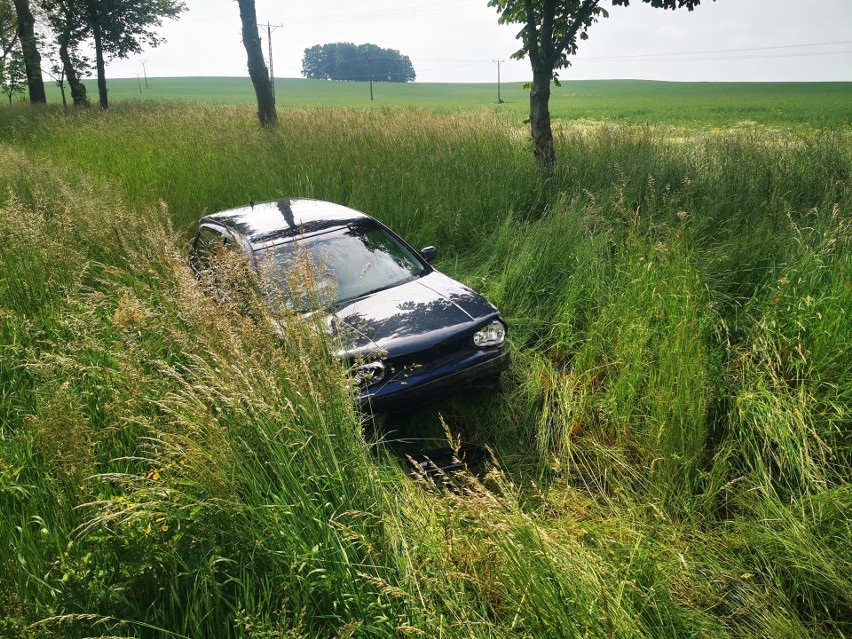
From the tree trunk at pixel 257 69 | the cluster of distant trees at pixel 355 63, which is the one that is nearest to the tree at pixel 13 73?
the tree trunk at pixel 257 69

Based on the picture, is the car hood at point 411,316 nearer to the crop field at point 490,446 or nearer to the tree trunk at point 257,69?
the crop field at point 490,446

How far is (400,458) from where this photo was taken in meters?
4.09

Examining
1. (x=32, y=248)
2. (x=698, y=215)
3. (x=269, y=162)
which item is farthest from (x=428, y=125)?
(x=32, y=248)

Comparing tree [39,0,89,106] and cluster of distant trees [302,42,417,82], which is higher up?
cluster of distant trees [302,42,417,82]

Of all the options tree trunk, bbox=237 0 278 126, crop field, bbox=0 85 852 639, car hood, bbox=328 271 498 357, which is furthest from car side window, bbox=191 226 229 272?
tree trunk, bbox=237 0 278 126

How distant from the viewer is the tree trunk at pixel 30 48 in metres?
27.1

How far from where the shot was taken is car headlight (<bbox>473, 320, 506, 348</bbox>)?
450 cm

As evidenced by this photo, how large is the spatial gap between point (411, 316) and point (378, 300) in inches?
15.0

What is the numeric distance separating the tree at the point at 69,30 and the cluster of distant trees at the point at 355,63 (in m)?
95.3

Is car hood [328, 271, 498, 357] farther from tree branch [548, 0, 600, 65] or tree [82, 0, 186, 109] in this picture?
tree [82, 0, 186, 109]

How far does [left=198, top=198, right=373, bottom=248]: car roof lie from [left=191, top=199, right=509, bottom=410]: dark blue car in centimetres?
1

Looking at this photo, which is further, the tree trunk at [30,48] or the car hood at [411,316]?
the tree trunk at [30,48]

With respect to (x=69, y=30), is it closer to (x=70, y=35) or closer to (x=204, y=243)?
(x=70, y=35)

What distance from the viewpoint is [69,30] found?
99.6ft
